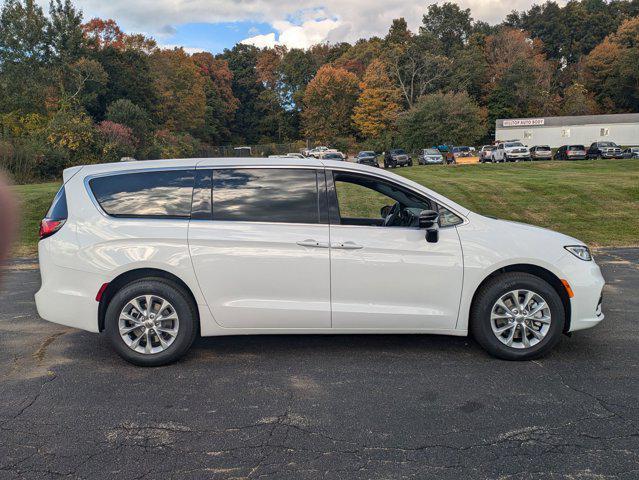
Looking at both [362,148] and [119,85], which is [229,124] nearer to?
[362,148]

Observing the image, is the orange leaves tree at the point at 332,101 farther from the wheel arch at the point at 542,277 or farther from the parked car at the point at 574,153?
the wheel arch at the point at 542,277

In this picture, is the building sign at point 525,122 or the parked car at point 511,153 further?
the building sign at point 525,122

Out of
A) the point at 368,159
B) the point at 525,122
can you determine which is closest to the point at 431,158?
the point at 368,159

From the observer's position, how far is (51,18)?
51562 mm

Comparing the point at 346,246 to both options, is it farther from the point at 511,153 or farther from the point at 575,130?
the point at 575,130

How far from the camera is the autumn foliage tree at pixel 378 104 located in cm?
7175

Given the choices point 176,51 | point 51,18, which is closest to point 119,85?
point 51,18

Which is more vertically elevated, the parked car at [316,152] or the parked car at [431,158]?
the parked car at [316,152]

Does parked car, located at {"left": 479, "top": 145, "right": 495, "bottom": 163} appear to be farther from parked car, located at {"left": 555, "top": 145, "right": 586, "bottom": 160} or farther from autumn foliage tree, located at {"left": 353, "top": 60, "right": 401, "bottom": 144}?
autumn foliage tree, located at {"left": 353, "top": 60, "right": 401, "bottom": 144}

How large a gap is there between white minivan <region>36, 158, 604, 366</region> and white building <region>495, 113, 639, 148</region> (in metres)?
66.2

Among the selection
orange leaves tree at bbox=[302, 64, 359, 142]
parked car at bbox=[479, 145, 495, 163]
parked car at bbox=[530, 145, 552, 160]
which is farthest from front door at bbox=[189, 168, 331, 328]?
orange leaves tree at bbox=[302, 64, 359, 142]

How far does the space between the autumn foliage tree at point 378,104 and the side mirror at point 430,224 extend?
6768 cm

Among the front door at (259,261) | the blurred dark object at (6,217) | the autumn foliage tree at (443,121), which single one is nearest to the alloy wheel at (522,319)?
the front door at (259,261)

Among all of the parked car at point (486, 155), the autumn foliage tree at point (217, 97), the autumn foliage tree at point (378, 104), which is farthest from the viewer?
the autumn foliage tree at point (217, 97)
